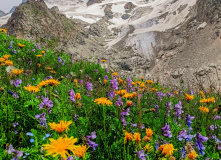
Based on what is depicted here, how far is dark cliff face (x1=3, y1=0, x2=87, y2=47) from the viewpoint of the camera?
158ft

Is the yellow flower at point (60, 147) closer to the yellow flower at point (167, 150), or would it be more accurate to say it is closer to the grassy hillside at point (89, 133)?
the grassy hillside at point (89, 133)

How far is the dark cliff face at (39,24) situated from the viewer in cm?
4806

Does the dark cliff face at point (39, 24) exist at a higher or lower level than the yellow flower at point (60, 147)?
higher

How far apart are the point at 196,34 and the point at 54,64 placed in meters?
45.7

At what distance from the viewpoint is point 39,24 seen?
181 feet

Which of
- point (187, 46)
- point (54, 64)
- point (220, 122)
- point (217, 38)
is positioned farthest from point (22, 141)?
point (187, 46)

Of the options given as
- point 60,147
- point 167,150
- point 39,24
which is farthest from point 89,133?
point 39,24

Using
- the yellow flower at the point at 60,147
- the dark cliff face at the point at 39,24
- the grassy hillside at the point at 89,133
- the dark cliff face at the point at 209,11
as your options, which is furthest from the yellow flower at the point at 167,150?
the dark cliff face at the point at 209,11

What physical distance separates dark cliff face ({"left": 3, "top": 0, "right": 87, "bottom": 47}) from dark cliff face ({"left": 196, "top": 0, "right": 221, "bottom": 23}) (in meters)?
34.7

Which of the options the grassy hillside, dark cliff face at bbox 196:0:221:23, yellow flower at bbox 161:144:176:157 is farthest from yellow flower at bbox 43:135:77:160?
dark cliff face at bbox 196:0:221:23

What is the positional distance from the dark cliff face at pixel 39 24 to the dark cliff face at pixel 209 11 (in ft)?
114

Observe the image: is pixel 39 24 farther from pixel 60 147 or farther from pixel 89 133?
pixel 60 147

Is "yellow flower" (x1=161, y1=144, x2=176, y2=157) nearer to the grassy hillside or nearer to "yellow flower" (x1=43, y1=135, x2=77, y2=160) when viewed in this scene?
the grassy hillside

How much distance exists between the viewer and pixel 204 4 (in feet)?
175
